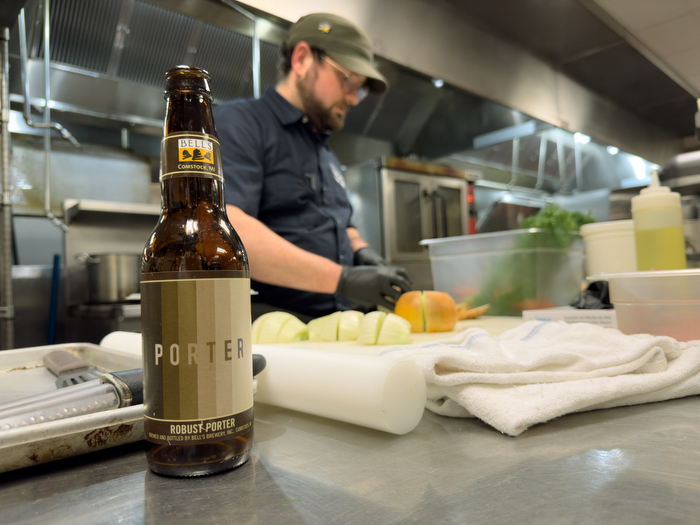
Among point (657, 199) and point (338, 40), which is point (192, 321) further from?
point (338, 40)

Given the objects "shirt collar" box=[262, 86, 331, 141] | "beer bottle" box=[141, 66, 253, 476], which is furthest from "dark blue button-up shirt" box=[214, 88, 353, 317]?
"beer bottle" box=[141, 66, 253, 476]

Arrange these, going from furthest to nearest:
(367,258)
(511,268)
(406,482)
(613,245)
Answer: (367,258) → (511,268) → (613,245) → (406,482)

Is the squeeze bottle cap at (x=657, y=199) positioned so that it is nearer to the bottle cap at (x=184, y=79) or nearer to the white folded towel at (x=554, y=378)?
the white folded towel at (x=554, y=378)

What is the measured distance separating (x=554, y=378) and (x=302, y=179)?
113cm

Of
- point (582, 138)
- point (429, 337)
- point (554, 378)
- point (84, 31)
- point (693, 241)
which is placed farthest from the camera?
point (582, 138)

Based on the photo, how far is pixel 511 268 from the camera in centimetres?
129

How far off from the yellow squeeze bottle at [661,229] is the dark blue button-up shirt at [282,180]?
86 cm

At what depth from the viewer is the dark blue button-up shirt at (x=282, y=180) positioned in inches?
53.1

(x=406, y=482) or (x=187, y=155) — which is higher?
(x=187, y=155)

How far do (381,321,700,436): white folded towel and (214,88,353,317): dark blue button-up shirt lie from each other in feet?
2.83

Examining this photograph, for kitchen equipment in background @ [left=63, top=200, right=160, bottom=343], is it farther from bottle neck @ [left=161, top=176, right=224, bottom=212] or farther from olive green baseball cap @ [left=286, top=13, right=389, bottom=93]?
bottle neck @ [left=161, top=176, right=224, bottom=212]

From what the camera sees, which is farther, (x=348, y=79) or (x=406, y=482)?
(x=348, y=79)

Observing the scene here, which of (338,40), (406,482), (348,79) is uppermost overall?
(338,40)

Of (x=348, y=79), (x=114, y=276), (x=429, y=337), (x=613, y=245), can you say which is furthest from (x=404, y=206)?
(x=429, y=337)
